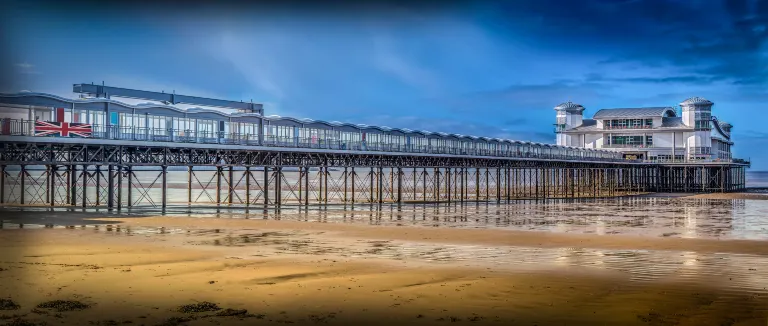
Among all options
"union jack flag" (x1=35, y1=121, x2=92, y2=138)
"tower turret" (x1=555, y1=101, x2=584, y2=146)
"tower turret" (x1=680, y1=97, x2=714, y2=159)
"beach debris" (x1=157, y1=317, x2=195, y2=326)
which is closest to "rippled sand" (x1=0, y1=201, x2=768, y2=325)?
"beach debris" (x1=157, y1=317, x2=195, y2=326)

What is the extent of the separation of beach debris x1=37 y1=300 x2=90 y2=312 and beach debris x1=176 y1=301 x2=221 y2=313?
1.35 metres

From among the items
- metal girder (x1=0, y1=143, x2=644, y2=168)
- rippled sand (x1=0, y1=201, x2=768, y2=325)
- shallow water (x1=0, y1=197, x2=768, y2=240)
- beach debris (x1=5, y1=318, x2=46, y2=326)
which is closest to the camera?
beach debris (x1=5, y1=318, x2=46, y2=326)

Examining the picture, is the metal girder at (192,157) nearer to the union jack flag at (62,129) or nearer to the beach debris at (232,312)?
the union jack flag at (62,129)

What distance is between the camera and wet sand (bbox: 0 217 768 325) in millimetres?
9359

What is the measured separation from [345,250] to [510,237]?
7.24 meters

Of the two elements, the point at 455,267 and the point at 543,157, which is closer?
the point at 455,267

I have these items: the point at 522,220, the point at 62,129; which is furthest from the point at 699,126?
the point at 62,129

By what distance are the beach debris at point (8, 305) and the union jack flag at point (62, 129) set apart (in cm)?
2287

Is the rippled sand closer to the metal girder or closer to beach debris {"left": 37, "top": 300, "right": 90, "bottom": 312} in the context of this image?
beach debris {"left": 37, "top": 300, "right": 90, "bottom": 312}

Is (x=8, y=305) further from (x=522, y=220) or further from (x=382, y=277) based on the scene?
(x=522, y=220)

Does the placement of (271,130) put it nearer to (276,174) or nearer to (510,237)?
(276,174)

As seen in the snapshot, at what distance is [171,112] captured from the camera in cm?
3634

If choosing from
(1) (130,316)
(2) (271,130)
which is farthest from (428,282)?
(2) (271,130)

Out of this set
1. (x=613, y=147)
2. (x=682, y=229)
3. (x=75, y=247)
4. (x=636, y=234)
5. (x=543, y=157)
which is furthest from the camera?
(x=613, y=147)
